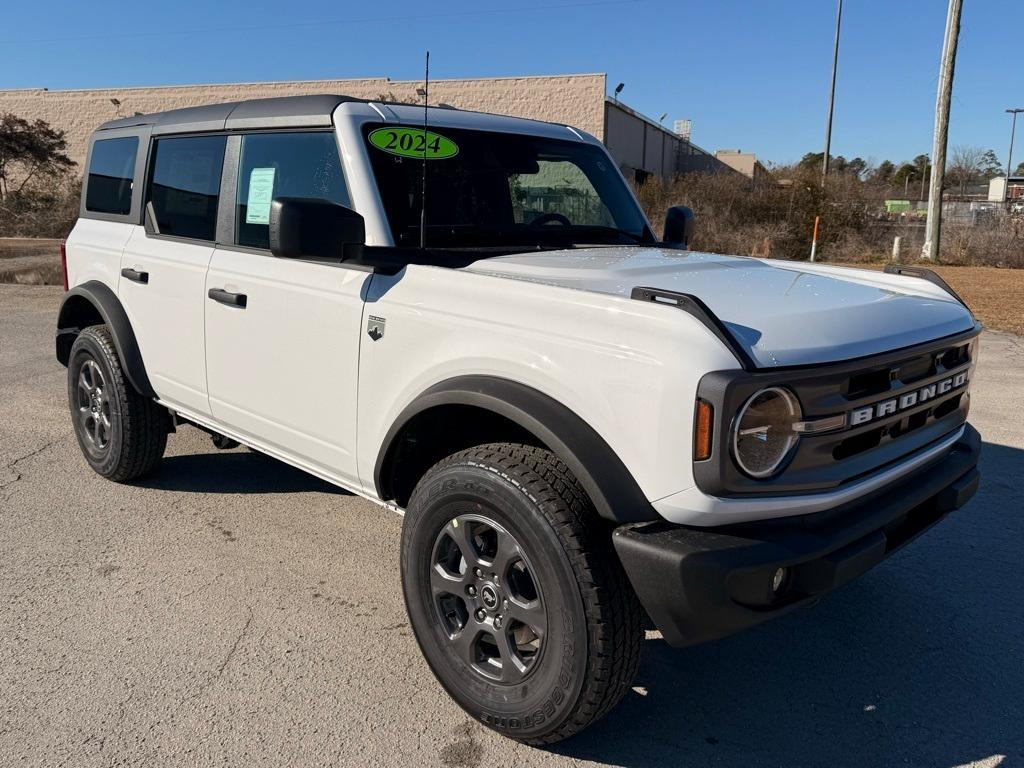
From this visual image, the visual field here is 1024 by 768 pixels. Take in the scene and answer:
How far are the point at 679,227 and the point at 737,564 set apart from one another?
275cm

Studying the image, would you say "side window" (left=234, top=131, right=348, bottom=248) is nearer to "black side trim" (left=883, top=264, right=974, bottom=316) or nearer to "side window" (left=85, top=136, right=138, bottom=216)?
"side window" (left=85, top=136, right=138, bottom=216)

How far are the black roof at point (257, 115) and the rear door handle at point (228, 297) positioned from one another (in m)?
0.76

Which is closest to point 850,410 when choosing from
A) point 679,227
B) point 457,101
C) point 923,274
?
point 923,274

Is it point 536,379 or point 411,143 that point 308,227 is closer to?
point 411,143

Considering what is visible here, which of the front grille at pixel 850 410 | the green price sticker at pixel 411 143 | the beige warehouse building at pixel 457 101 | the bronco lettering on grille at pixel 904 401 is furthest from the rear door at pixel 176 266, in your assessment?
the beige warehouse building at pixel 457 101

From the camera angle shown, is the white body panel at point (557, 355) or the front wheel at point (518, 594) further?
Result: the front wheel at point (518, 594)

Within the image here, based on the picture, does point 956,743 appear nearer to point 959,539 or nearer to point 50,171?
point 959,539

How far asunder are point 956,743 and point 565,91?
93.0 feet

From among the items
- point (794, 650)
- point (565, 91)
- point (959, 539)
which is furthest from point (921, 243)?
point (794, 650)

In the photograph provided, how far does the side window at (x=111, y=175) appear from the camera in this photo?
15.5ft

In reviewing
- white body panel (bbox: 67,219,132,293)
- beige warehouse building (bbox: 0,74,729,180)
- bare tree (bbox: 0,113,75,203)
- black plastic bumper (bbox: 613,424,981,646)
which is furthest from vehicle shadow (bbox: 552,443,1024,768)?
bare tree (bbox: 0,113,75,203)

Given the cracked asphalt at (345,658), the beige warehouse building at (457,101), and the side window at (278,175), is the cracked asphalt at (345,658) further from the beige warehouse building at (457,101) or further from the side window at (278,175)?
the beige warehouse building at (457,101)

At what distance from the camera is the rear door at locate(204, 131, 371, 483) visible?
3199 millimetres

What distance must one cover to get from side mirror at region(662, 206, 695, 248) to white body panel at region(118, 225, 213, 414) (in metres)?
2.36
